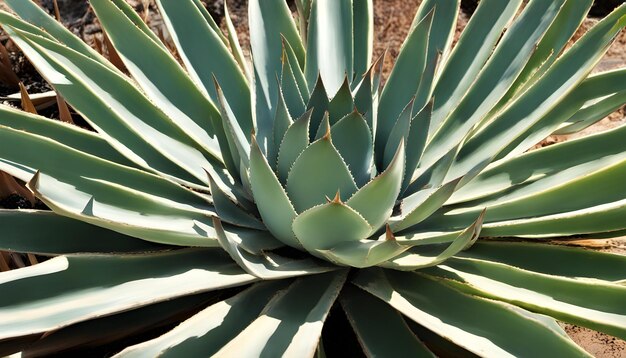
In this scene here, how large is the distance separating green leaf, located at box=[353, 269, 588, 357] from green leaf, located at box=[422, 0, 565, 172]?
0.38m

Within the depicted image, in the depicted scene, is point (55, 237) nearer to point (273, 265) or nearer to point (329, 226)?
point (273, 265)

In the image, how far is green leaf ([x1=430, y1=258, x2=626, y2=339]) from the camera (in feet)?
4.10

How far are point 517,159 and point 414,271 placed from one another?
1.37 ft

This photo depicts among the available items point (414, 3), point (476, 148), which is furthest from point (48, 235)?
point (414, 3)

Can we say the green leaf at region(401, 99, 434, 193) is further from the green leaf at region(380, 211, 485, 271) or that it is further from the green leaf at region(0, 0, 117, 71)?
the green leaf at region(0, 0, 117, 71)

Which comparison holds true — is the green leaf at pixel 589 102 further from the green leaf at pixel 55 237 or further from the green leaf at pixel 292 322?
the green leaf at pixel 55 237

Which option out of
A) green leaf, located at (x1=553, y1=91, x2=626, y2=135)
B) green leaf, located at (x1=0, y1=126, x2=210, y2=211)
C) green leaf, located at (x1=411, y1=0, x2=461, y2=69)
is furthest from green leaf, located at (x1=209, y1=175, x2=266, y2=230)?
green leaf, located at (x1=553, y1=91, x2=626, y2=135)

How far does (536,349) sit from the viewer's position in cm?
119

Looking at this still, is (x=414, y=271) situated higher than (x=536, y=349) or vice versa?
(x=414, y=271)

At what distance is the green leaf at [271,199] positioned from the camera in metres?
1.29

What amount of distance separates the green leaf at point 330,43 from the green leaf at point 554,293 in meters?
0.61

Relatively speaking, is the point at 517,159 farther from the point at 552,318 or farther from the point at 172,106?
the point at 172,106

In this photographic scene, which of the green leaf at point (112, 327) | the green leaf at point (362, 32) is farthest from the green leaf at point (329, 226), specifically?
the green leaf at point (362, 32)

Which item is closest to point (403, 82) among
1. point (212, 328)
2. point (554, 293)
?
point (554, 293)
